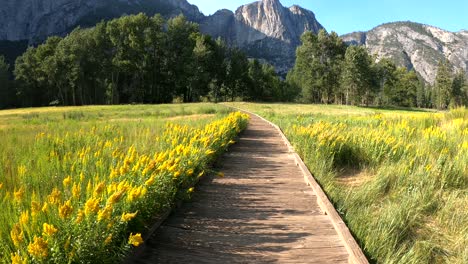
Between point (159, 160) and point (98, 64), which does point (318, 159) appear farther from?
point (98, 64)

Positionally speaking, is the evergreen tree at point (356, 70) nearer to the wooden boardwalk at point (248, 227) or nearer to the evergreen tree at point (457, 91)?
the evergreen tree at point (457, 91)

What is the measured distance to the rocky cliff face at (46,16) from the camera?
136500mm

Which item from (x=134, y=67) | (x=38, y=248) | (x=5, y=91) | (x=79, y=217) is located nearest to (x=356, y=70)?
(x=134, y=67)

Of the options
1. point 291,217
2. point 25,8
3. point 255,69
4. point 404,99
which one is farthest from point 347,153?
point 25,8

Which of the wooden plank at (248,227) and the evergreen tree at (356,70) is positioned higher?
the evergreen tree at (356,70)

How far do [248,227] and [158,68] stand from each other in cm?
5550

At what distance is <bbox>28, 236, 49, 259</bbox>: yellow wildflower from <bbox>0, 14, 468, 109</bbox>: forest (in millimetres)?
50415

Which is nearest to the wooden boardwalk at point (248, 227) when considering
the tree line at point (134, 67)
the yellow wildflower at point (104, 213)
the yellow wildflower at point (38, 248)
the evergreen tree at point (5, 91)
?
the yellow wildflower at point (104, 213)

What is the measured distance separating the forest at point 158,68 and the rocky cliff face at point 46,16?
91232 millimetres

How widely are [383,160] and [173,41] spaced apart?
53.4 meters

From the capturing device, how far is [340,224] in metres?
3.52

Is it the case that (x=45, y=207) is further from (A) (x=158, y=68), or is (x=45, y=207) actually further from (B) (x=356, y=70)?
(A) (x=158, y=68)

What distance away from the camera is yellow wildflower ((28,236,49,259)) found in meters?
1.86

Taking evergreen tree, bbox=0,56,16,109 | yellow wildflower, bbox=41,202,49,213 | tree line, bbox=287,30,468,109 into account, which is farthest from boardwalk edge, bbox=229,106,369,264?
evergreen tree, bbox=0,56,16,109
